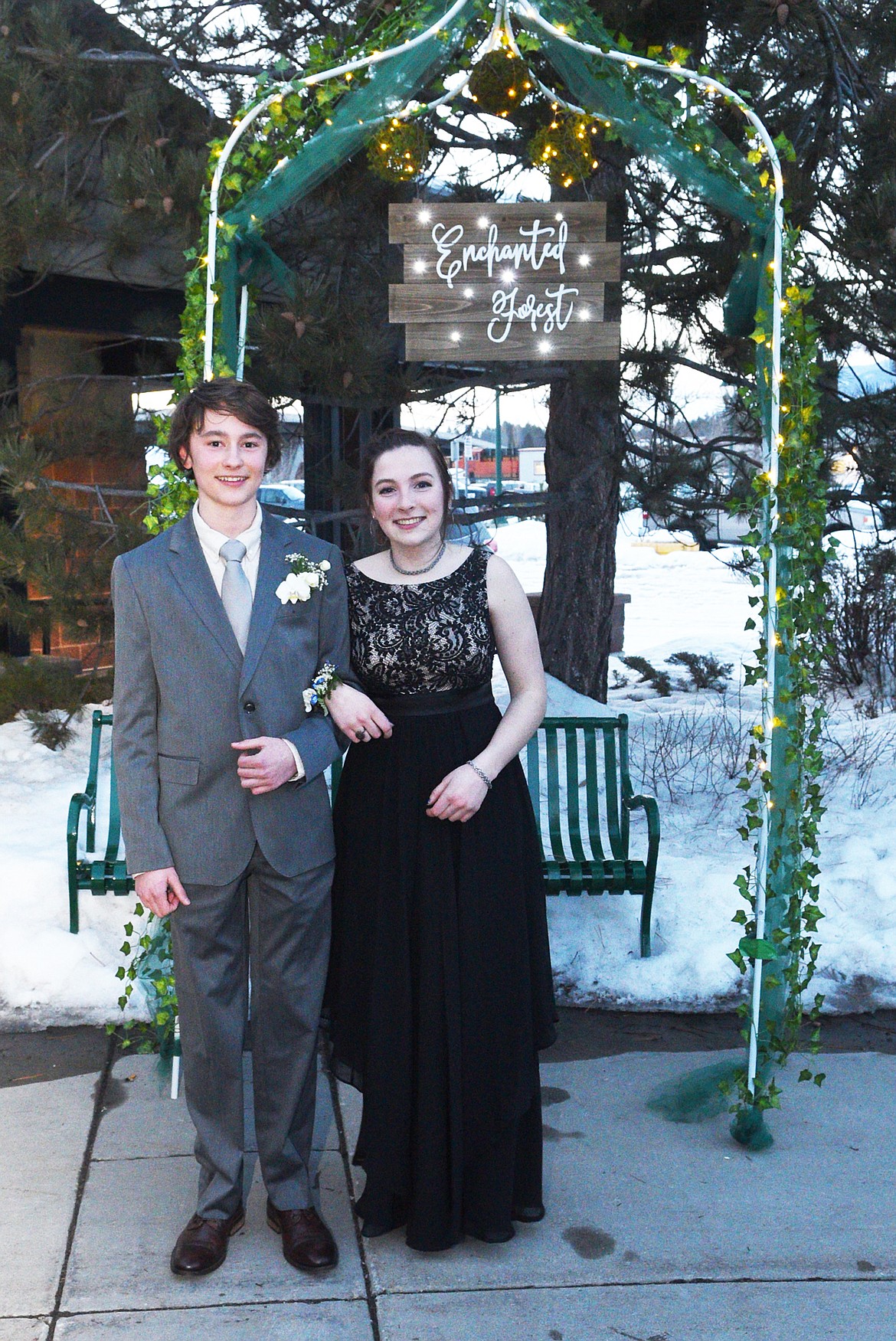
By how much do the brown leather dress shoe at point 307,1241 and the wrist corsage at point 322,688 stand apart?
4.03 feet

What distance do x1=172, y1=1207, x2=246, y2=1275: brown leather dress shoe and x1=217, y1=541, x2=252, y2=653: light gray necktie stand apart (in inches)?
55.0

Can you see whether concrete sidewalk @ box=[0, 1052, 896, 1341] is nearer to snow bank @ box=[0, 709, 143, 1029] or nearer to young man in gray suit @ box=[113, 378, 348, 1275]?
young man in gray suit @ box=[113, 378, 348, 1275]

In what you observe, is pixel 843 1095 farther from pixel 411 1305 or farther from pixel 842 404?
pixel 842 404

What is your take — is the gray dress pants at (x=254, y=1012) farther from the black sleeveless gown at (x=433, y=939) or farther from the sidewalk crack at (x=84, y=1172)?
the sidewalk crack at (x=84, y=1172)

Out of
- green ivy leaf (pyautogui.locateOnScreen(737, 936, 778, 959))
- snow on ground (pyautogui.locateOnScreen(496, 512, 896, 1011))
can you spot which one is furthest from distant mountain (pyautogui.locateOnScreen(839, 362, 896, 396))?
green ivy leaf (pyautogui.locateOnScreen(737, 936, 778, 959))

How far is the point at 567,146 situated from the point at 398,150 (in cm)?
57

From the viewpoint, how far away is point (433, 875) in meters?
3.01

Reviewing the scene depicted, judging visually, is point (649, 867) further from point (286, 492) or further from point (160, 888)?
point (286, 492)

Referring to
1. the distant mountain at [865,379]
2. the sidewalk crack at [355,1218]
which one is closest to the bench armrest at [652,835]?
the sidewalk crack at [355,1218]

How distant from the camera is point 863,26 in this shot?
A: 5.63m

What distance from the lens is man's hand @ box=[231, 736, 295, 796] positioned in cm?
280

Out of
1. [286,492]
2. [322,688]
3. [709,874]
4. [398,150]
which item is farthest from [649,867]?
[286,492]

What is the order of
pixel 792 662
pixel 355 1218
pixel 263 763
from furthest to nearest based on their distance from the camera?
pixel 792 662, pixel 355 1218, pixel 263 763

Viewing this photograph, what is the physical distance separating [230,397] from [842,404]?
411 centimetres
